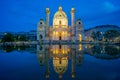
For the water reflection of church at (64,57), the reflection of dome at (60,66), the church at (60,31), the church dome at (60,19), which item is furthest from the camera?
the church dome at (60,19)

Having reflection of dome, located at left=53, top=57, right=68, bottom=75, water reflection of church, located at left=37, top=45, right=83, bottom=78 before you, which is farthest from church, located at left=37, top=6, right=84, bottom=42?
reflection of dome, located at left=53, top=57, right=68, bottom=75

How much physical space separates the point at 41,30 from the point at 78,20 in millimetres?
11737

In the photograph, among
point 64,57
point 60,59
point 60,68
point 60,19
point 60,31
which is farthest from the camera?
point 60,19

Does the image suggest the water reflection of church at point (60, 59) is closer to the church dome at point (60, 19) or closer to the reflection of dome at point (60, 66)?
the reflection of dome at point (60, 66)

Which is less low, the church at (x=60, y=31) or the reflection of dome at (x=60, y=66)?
the church at (x=60, y=31)

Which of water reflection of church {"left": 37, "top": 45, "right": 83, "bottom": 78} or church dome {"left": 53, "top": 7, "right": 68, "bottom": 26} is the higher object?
church dome {"left": 53, "top": 7, "right": 68, "bottom": 26}

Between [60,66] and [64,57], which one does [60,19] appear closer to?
[64,57]

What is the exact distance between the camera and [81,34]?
2719 inches

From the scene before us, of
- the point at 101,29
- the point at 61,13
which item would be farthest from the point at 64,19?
the point at 101,29

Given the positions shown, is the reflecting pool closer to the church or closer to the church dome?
the church

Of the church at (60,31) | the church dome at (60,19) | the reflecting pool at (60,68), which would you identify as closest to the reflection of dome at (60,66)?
the reflecting pool at (60,68)

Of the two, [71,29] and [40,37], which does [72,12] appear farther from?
[40,37]

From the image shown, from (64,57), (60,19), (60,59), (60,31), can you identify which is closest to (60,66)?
(60,59)

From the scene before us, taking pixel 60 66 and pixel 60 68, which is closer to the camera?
pixel 60 68
